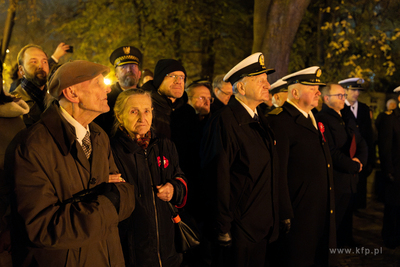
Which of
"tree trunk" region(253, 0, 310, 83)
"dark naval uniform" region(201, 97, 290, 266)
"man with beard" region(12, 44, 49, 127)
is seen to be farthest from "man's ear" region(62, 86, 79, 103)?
"tree trunk" region(253, 0, 310, 83)

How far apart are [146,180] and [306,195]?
2049 mm

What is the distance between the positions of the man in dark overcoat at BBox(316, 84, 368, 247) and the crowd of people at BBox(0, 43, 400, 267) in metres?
0.02

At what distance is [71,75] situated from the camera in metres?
2.13

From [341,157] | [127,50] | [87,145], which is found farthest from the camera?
[341,157]

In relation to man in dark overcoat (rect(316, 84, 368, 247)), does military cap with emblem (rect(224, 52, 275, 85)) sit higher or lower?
higher

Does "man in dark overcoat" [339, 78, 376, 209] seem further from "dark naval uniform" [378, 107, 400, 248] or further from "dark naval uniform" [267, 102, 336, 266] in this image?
"dark naval uniform" [267, 102, 336, 266]

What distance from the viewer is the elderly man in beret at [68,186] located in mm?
1830

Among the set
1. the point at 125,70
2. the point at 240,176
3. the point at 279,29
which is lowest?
the point at 240,176

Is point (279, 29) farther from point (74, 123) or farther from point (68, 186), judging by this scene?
point (68, 186)

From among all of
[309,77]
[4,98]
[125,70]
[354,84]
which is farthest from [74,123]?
[354,84]

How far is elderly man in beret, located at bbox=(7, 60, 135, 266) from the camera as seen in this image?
1.83 m

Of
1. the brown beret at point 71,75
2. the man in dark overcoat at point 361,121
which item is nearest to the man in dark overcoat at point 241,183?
the brown beret at point 71,75

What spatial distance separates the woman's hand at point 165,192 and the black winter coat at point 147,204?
0.04 meters

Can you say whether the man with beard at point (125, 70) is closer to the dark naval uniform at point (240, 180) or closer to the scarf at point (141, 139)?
the scarf at point (141, 139)
